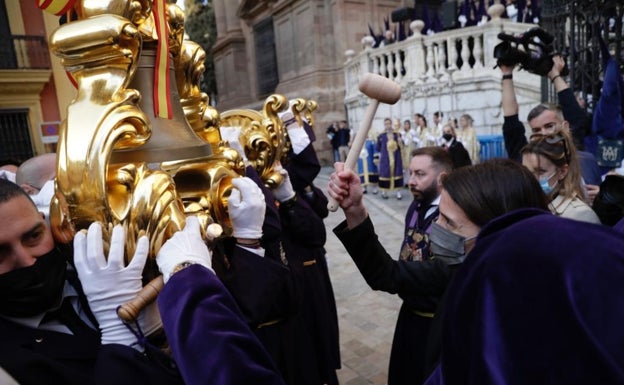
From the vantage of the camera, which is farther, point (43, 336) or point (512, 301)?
point (43, 336)

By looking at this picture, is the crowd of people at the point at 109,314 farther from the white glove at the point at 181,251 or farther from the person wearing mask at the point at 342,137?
the person wearing mask at the point at 342,137

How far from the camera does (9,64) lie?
440 inches

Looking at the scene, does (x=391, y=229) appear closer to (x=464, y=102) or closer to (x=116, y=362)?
(x=464, y=102)

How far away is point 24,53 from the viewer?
11352 mm

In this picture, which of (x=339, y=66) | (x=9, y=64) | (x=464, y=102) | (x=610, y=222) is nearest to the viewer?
(x=610, y=222)

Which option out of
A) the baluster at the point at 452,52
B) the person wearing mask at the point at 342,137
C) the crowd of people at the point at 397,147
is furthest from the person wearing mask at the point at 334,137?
the baluster at the point at 452,52

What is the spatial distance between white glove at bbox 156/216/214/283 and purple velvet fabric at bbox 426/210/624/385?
0.60 metres

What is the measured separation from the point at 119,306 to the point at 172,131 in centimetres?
51

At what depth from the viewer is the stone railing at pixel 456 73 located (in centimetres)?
958

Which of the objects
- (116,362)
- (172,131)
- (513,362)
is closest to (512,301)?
(513,362)

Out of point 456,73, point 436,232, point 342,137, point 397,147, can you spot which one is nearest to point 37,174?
point 436,232

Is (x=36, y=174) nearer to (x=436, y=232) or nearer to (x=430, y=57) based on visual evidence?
(x=436, y=232)

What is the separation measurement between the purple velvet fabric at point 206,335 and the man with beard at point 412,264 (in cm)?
77

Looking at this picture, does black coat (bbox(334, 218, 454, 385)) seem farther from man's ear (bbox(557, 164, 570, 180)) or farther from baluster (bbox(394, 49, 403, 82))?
baluster (bbox(394, 49, 403, 82))
